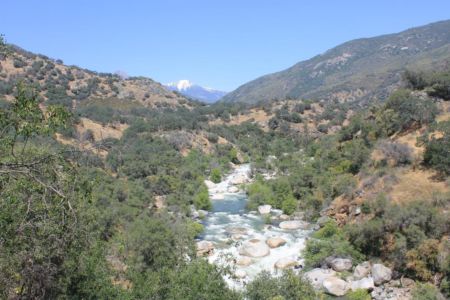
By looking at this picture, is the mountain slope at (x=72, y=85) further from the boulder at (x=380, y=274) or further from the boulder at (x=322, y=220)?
the boulder at (x=380, y=274)

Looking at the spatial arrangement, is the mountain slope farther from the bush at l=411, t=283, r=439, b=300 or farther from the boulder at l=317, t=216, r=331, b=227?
the bush at l=411, t=283, r=439, b=300

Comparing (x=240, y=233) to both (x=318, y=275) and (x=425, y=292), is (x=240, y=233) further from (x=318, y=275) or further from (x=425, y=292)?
(x=425, y=292)

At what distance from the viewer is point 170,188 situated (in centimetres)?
5222

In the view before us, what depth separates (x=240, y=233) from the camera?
131 feet

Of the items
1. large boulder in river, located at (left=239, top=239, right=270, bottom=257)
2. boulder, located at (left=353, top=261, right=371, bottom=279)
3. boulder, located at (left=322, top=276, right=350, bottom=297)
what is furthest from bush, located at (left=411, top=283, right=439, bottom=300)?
large boulder in river, located at (left=239, top=239, right=270, bottom=257)

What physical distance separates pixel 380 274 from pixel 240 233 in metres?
14.2

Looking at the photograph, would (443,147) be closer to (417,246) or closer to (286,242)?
(417,246)

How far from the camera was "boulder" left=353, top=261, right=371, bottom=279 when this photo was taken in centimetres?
2953

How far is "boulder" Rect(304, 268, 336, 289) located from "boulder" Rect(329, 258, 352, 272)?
0.46 m

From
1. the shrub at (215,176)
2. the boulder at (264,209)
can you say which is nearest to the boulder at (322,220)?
the boulder at (264,209)

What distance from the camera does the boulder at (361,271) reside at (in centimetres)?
2953

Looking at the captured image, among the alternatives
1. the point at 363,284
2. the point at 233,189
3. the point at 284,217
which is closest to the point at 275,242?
the point at 284,217

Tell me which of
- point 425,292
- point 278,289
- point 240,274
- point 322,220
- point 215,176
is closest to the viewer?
point 278,289

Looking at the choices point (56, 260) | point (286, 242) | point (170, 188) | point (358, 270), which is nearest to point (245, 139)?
point (170, 188)
